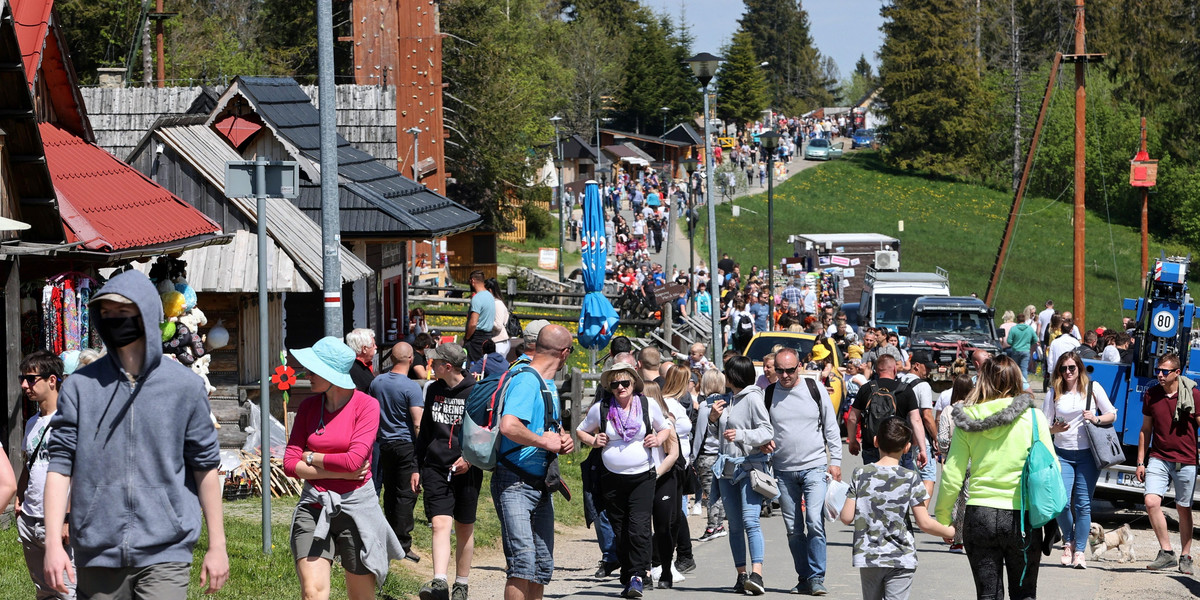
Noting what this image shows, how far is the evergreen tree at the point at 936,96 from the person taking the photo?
316ft

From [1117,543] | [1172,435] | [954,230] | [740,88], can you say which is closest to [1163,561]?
[1117,543]

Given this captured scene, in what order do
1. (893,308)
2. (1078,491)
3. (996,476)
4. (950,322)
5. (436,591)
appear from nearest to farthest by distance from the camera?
(996,476) → (436,591) → (1078,491) → (950,322) → (893,308)

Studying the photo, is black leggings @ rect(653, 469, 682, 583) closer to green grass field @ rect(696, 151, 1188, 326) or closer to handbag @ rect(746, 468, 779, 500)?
handbag @ rect(746, 468, 779, 500)

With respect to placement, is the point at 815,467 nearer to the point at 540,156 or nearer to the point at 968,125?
the point at 540,156

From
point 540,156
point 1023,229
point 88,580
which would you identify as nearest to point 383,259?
point 88,580

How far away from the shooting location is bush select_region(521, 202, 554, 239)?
6800 centimetres

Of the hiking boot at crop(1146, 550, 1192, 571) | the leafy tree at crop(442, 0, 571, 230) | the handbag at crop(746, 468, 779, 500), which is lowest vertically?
the hiking boot at crop(1146, 550, 1192, 571)

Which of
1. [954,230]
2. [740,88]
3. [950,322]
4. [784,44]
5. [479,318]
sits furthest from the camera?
[784,44]

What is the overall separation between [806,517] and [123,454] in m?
5.77

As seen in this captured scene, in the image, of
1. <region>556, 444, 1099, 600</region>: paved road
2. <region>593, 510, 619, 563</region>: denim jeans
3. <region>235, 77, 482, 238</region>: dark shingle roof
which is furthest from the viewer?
<region>235, 77, 482, 238</region>: dark shingle roof

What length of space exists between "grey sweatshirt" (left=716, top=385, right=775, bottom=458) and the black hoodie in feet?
6.27

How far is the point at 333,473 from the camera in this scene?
6.93 metres

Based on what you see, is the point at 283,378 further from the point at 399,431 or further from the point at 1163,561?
the point at 1163,561

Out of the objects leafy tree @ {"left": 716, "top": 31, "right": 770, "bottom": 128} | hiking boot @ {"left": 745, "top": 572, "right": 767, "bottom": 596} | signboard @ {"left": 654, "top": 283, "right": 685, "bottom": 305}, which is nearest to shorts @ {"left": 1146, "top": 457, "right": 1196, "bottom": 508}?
hiking boot @ {"left": 745, "top": 572, "right": 767, "bottom": 596}
